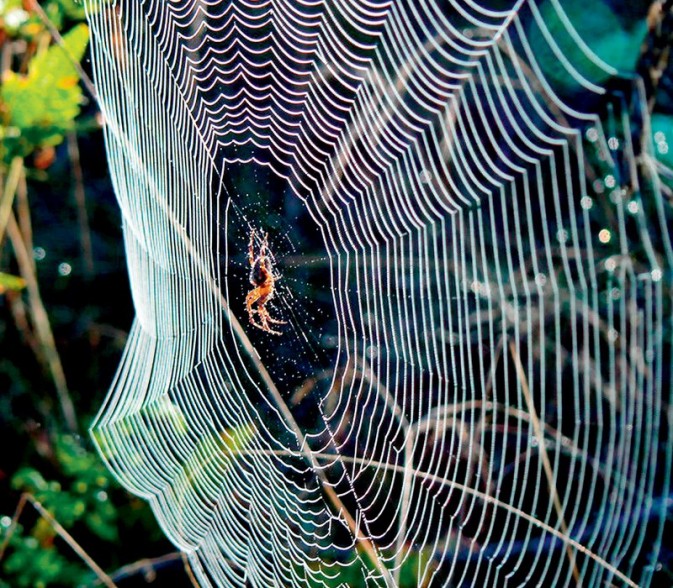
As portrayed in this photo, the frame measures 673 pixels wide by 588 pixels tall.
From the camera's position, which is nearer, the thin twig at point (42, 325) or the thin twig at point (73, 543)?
the thin twig at point (73, 543)

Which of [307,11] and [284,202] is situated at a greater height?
[307,11]

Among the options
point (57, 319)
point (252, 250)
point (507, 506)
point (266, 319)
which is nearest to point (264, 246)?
point (252, 250)

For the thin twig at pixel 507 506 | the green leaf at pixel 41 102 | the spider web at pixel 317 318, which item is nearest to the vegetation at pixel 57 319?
the green leaf at pixel 41 102

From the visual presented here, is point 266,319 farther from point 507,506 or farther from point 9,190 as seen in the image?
point 507,506

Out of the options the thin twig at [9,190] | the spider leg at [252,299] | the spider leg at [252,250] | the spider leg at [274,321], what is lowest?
the spider leg at [274,321]

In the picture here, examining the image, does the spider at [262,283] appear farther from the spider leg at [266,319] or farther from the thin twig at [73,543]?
the thin twig at [73,543]

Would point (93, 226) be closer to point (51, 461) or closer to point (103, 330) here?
point (103, 330)

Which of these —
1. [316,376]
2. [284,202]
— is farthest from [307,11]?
[316,376]

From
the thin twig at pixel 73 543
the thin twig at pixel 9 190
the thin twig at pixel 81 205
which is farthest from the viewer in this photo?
the thin twig at pixel 81 205
